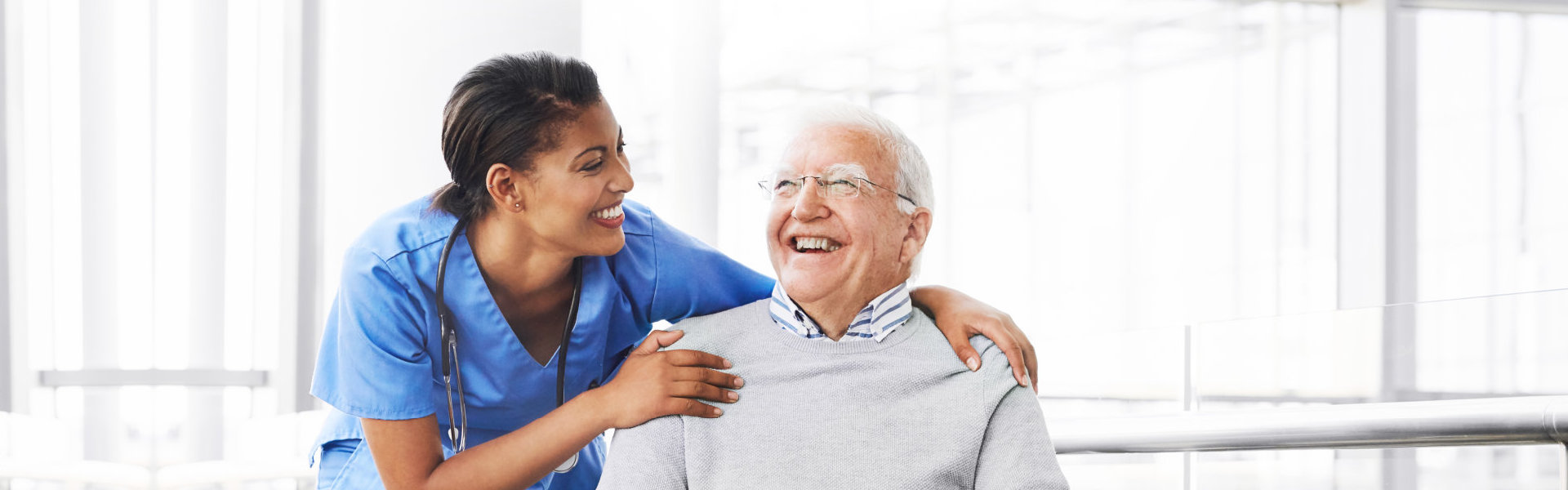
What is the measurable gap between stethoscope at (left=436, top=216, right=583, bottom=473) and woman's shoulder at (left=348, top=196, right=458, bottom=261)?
0.02m

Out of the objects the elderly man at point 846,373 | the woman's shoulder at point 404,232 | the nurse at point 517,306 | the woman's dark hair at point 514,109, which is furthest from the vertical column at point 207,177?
the elderly man at point 846,373

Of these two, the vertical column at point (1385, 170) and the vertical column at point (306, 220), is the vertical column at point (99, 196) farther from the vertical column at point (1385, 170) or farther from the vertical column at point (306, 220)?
the vertical column at point (1385, 170)


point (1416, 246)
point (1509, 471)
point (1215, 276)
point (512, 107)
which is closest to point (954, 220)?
point (1215, 276)

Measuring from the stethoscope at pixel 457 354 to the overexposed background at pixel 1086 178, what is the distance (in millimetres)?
1734

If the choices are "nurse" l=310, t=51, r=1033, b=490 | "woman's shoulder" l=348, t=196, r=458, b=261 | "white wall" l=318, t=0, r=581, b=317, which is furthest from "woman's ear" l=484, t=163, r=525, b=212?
"white wall" l=318, t=0, r=581, b=317

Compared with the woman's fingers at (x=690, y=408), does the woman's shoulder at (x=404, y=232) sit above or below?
above

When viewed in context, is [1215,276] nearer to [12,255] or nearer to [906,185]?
[906,185]

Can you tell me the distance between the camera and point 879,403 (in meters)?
1.50

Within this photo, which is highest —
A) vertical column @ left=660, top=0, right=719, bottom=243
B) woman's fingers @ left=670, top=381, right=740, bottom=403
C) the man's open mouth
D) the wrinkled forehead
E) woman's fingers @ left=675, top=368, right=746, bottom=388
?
vertical column @ left=660, top=0, right=719, bottom=243

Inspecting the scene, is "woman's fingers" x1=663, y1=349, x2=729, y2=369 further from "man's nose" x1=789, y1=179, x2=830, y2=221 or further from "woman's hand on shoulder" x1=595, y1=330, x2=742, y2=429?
"man's nose" x1=789, y1=179, x2=830, y2=221

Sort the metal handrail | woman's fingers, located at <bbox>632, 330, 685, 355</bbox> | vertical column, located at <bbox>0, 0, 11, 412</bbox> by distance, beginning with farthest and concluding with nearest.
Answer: vertical column, located at <bbox>0, 0, 11, 412</bbox>, woman's fingers, located at <bbox>632, 330, 685, 355</bbox>, the metal handrail

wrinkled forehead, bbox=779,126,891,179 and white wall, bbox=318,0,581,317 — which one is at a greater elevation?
white wall, bbox=318,0,581,317

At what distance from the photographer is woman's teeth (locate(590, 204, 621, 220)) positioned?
58.3 inches

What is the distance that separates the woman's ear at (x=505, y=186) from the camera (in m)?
1.45
